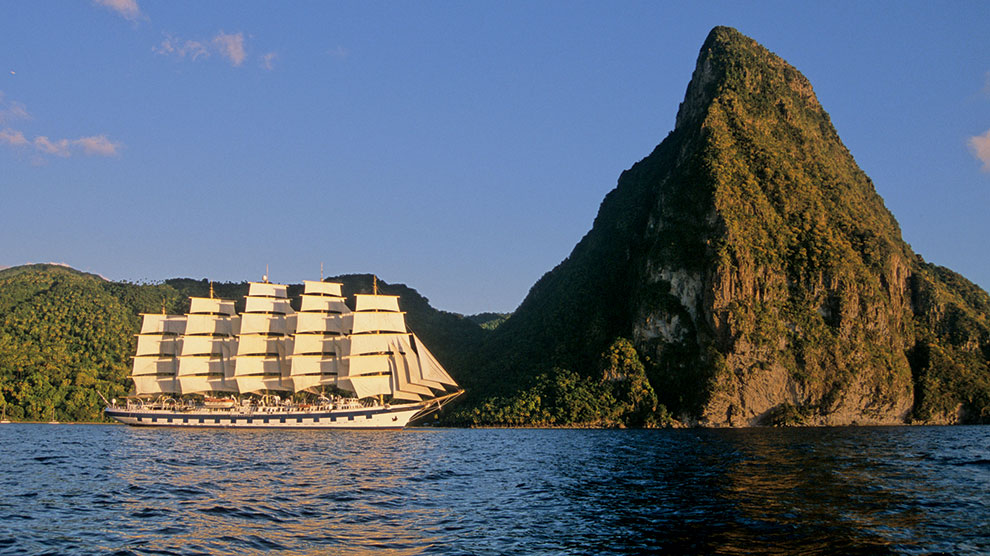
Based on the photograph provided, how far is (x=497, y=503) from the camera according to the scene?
3119 cm

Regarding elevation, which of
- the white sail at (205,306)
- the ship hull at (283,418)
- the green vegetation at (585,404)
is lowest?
the ship hull at (283,418)

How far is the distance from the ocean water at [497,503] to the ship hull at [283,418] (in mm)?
45527

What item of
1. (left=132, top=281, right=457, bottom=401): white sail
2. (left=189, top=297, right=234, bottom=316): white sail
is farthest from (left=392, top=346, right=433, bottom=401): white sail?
(left=189, top=297, right=234, bottom=316): white sail

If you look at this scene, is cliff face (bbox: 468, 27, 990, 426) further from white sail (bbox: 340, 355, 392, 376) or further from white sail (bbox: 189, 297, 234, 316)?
white sail (bbox: 189, 297, 234, 316)

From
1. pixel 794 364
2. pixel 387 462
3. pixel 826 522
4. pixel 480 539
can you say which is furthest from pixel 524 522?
pixel 794 364

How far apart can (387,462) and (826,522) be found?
32.6m

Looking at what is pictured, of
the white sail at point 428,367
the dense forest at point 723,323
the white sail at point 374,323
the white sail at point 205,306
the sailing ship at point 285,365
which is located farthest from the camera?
the dense forest at point 723,323

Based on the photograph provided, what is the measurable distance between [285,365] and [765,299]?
9045 centimetres

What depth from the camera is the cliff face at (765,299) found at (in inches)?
5044

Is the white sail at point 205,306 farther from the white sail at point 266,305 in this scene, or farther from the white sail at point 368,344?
the white sail at point 368,344

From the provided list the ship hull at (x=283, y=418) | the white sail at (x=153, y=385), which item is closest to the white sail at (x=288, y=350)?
the white sail at (x=153, y=385)

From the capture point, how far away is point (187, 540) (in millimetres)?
22812

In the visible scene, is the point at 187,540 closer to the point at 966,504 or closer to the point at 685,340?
the point at 966,504

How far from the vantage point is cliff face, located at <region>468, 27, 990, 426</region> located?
12812cm
